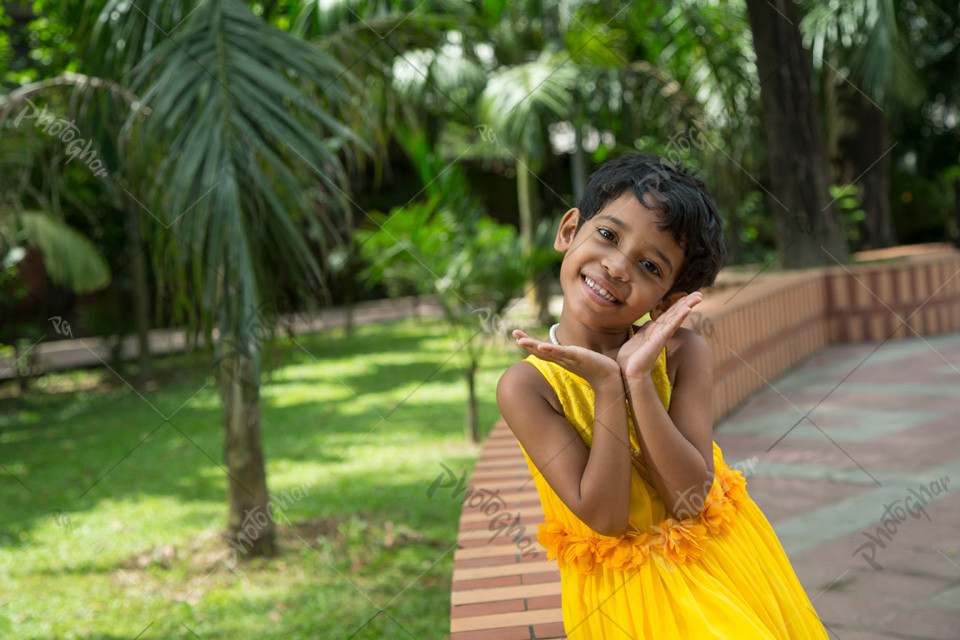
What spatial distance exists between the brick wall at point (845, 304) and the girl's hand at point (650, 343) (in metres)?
4.33

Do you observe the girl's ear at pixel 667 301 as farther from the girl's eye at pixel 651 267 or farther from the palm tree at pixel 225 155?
the palm tree at pixel 225 155

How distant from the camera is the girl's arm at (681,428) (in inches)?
51.9

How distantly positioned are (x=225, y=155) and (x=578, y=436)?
192 centimetres

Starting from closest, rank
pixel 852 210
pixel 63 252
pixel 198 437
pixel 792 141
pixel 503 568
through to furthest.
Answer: pixel 503 568
pixel 198 437
pixel 792 141
pixel 63 252
pixel 852 210

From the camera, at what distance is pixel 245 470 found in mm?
3705

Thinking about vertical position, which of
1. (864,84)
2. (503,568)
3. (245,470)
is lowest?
(245,470)

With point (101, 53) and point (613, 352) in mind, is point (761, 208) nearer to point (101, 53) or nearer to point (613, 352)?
point (101, 53)

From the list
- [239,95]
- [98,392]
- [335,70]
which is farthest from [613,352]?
[98,392]

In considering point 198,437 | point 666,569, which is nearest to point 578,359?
point 666,569

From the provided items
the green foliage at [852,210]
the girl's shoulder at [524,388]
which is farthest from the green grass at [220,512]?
the green foliage at [852,210]

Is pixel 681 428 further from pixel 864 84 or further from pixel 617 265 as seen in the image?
pixel 864 84

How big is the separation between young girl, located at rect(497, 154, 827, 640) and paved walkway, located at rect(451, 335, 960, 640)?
0.44m

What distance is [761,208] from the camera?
15703 millimetres

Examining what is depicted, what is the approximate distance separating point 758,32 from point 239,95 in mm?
5368
